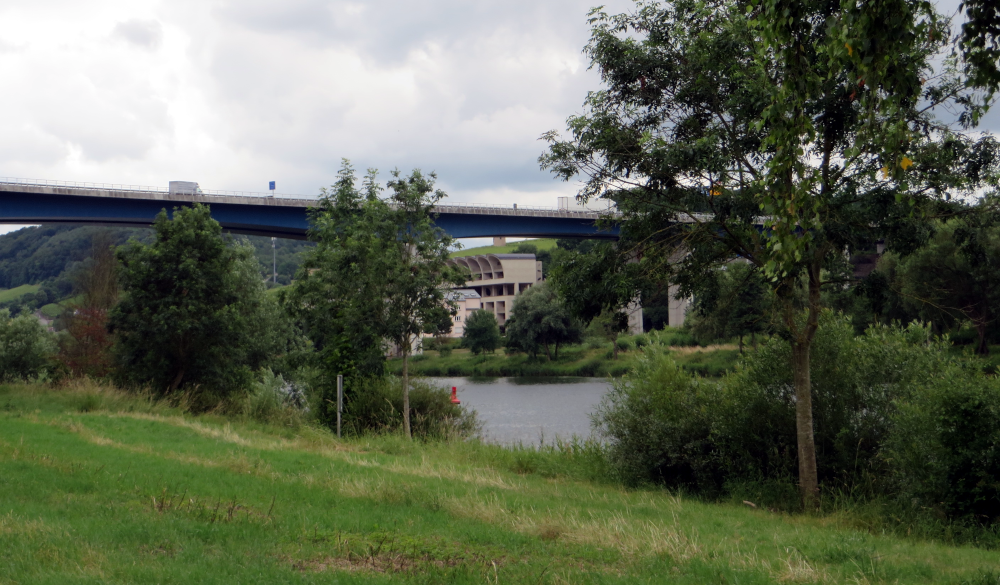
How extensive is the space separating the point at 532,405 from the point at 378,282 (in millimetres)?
18114

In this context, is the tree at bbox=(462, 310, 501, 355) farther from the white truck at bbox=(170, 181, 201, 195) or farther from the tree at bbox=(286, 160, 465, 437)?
the tree at bbox=(286, 160, 465, 437)

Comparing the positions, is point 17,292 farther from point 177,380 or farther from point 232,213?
point 177,380

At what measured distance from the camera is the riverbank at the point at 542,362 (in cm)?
5250

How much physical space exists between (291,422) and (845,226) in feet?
64.0

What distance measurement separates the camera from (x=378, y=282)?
76.9 ft

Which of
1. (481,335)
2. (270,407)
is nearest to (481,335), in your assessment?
(481,335)

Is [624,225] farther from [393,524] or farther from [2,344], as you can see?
[2,344]

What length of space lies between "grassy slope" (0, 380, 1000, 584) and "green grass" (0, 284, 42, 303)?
106887 millimetres

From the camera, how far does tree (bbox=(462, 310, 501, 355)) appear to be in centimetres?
6881

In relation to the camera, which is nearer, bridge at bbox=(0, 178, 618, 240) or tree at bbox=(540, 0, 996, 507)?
tree at bbox=(540, 0, 996, 507)

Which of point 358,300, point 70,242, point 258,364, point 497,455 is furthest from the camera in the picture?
point 70,242

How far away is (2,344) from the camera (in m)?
36.8

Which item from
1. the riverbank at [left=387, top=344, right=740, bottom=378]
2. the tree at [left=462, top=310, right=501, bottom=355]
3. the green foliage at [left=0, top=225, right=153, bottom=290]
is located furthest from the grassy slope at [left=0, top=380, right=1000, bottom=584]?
the green foliage at [left=0, top=225, right=153, bottom=290]

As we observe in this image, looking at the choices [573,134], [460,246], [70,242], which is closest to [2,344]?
[460,246]
